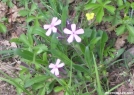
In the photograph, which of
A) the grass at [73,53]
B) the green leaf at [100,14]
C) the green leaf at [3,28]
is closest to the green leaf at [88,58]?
the grass at [73,53]

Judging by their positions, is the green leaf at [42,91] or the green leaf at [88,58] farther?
the green leaf at [42,91]

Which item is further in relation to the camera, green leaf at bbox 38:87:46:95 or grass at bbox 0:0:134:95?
green leaf at bbox 38:87:46:95

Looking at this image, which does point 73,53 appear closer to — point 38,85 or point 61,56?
point 61,56

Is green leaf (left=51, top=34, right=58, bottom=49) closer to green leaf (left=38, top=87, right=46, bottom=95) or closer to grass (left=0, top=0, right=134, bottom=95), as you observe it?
grass (left=0, top=0, right=134, bottom=95)

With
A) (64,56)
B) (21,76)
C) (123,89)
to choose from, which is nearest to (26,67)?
(21,76)

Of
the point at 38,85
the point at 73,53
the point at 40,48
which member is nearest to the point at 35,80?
the point at 38,85

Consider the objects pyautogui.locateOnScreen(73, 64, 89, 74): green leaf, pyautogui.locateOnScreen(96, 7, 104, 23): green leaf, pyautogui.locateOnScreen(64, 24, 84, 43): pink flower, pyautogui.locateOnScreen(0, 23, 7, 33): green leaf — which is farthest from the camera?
pyautogui.locateOnScreen(0, 23, 7, 33): green leaf

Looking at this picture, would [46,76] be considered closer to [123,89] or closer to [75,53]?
[75,53]

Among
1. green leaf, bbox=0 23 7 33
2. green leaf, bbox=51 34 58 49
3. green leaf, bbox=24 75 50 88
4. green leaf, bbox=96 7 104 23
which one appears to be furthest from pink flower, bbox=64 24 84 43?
green leaf, bbox=0 23 7 33

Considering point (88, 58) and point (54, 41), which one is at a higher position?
point (54, 41)

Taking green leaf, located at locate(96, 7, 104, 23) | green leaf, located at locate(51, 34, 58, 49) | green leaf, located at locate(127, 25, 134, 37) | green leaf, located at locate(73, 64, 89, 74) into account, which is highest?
green leaf, located at locate(96, 7, 104, 23)

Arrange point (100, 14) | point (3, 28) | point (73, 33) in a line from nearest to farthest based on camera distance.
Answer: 1. point (73, 33)
2. point (100, 14)
3. point (3, 28)

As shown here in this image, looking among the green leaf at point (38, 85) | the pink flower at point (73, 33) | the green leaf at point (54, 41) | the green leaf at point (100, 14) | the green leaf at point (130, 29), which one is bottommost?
the green leaf at point (38, 85)

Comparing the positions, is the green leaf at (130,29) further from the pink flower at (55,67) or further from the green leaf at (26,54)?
the green leaf at (26,54)
